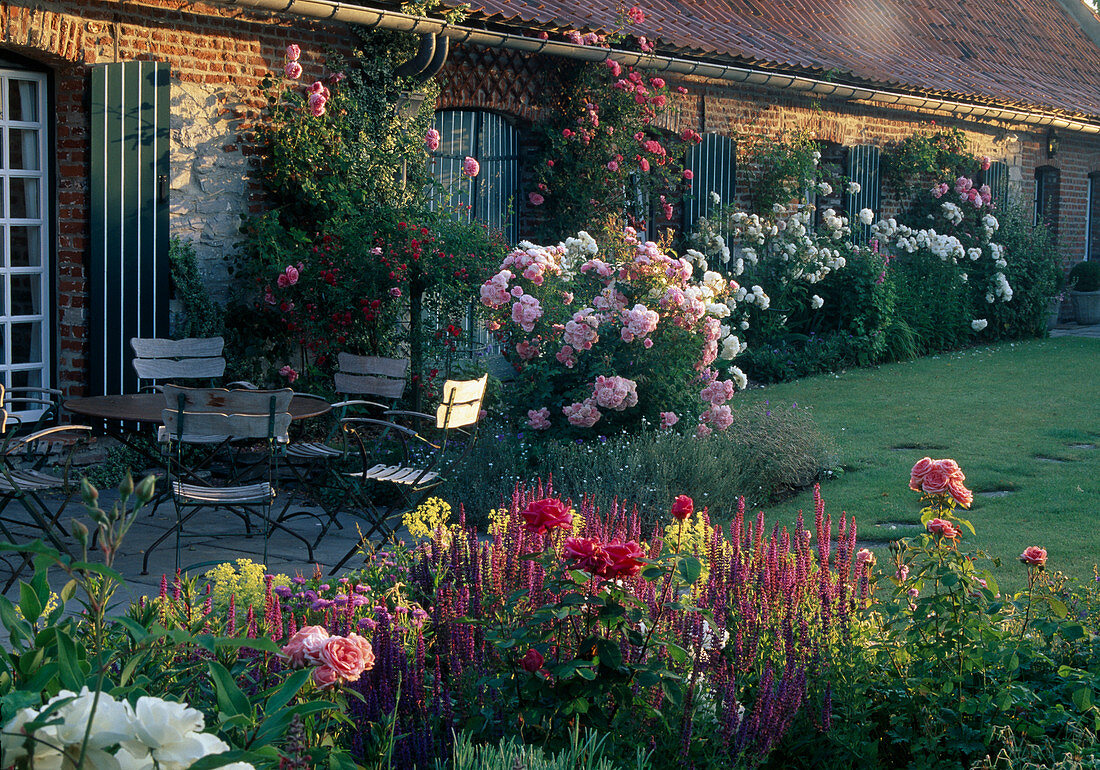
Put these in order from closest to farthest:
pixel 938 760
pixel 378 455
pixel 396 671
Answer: pixel 396 671, pixel 938 760, pixel 378 455

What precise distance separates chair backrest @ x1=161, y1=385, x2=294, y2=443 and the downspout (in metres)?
3.04

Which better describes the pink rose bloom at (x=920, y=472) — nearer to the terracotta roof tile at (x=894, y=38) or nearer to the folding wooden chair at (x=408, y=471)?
the folding wooden chair at (x=408, y=471)

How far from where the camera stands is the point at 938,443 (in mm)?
7598

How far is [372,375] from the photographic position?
639cm

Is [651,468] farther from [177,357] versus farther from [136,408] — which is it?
[177,357]

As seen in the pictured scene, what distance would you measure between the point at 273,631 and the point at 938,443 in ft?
19.5

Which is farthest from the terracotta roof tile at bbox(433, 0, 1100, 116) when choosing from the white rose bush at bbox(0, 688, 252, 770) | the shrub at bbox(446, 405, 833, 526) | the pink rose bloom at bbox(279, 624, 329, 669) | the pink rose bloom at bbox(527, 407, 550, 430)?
the white rose bush at bbox(0, 688, 252, 770)

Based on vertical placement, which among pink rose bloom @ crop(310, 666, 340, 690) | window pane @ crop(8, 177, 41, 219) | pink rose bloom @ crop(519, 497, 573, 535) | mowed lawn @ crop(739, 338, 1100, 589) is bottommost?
mowed lawn @ crop(739, 338, 1100, 589)

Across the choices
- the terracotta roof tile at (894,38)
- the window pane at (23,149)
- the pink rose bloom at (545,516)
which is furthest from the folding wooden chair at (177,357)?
the pink rose bloom at (545,516)

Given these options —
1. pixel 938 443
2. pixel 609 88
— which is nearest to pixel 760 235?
pixel 609 88

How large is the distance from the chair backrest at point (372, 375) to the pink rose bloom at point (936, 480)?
142 inches

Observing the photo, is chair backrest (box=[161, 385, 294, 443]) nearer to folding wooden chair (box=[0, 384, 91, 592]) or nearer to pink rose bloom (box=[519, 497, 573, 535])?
folding wooden chair (box=[0, 384, 91, 592])

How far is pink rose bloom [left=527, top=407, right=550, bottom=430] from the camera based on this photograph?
243 inches

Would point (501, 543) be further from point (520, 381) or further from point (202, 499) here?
point (520, 381)
